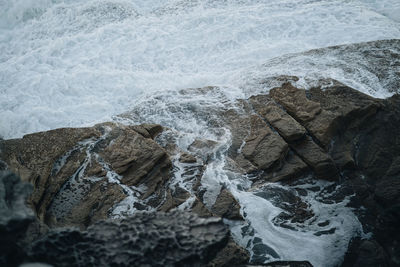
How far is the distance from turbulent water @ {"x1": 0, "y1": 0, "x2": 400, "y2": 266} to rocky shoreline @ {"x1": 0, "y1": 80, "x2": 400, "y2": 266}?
222mm

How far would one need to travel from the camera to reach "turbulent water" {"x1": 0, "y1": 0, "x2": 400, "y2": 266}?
5.27 metres

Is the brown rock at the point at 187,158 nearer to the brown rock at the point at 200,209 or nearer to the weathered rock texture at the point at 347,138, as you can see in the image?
the brown rock at the point at 200,209

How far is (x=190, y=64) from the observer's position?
381 inches

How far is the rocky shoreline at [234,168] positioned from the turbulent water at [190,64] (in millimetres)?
222

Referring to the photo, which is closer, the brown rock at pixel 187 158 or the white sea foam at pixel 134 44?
the brown rock at pixel 187 158

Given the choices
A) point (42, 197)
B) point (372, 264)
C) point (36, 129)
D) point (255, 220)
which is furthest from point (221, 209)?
point (36, 129)


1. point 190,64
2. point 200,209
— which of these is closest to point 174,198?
point 200,209

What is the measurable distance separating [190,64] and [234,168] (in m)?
4.93

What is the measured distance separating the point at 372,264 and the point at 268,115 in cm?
310

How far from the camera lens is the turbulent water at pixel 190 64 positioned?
527 cm

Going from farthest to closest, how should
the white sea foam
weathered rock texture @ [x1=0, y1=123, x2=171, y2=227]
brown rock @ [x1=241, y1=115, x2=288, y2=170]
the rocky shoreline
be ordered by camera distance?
the white sea foam, brown rock @ [x1=241, y1=115, x2=288, y2=170], weathered rock texture @ [x1=0, y1=123, x2=171, y2=227], the rocky shoreline

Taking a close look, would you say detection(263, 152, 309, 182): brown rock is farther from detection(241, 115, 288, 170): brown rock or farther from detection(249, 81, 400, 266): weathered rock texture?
detection(241, 115, 288, 170): brown rock

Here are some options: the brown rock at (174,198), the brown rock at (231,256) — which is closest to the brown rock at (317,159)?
the brown rock at (231,256)

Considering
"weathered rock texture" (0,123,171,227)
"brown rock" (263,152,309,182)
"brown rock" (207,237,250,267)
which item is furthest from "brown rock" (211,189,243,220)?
"weathered rock texture" (0,123,171,227)
